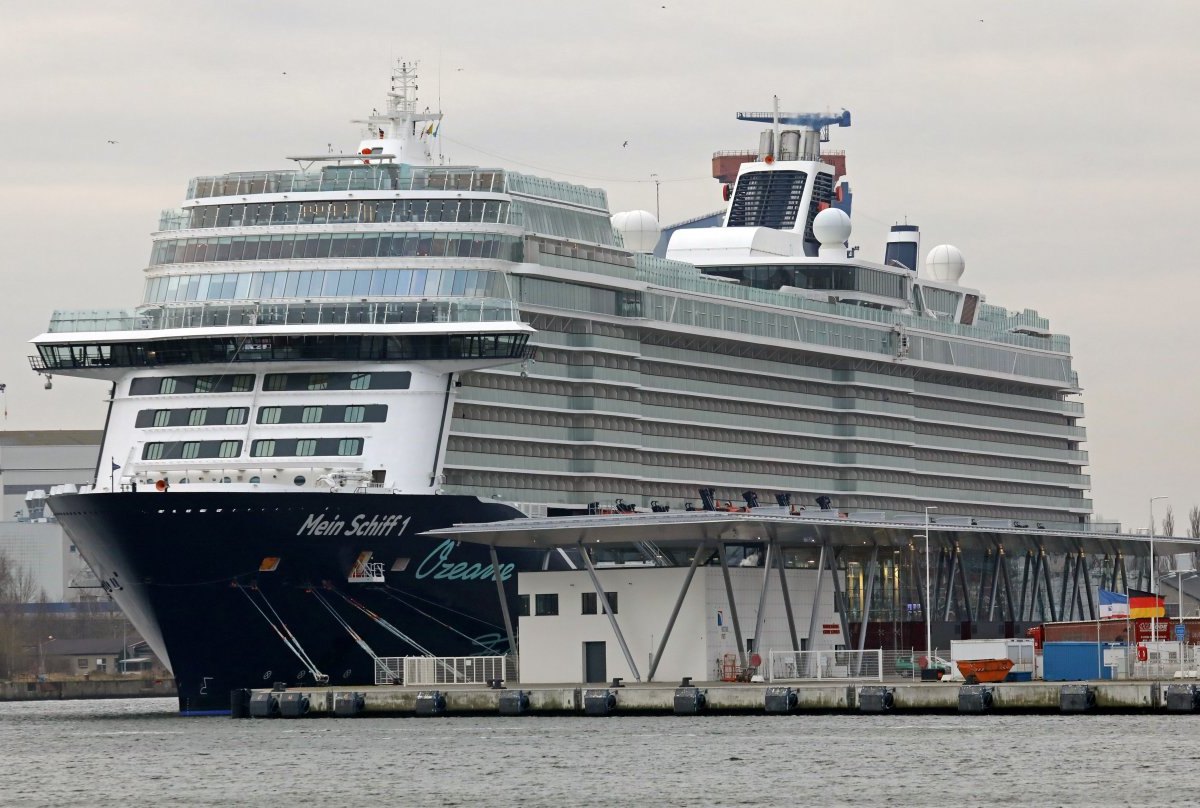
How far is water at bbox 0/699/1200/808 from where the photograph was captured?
175 ft

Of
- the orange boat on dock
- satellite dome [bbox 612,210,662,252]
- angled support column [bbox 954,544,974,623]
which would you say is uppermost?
satellite dome [bbox 612,210,662,252]

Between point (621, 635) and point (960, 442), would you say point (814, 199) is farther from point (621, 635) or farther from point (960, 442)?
point (621, 635)

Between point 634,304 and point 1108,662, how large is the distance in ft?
66.6

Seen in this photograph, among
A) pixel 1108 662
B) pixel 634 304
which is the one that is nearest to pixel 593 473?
pixel 634 304

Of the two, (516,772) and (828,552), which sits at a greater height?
(828,552)

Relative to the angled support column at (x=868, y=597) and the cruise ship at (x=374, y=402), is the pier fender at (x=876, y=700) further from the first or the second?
the cruise ship at (x=374, y=402)

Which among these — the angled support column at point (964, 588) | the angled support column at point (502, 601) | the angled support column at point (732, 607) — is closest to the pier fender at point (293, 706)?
the angled support column at point (502, 601)

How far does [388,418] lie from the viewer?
77562mm

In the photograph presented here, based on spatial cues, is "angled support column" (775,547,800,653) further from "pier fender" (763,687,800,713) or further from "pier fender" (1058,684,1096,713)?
"pier fender" (1058,684,1096,713)

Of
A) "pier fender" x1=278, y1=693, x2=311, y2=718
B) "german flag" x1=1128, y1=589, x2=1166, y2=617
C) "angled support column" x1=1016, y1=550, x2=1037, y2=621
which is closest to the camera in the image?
"pier fender" x1=278, y1=693, x2=311, y2=718

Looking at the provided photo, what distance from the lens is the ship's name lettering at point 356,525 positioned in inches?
2965

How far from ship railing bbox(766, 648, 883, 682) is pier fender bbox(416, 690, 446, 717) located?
1039 centimetres

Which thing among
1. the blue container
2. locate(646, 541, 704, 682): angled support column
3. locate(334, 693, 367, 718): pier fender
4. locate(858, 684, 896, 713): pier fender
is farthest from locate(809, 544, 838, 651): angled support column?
locate(334, 693, 367, 718): pier fender

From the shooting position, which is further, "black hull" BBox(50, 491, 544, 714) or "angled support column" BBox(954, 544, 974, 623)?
"angled support column" BBox(954, 544, 974, 623)
